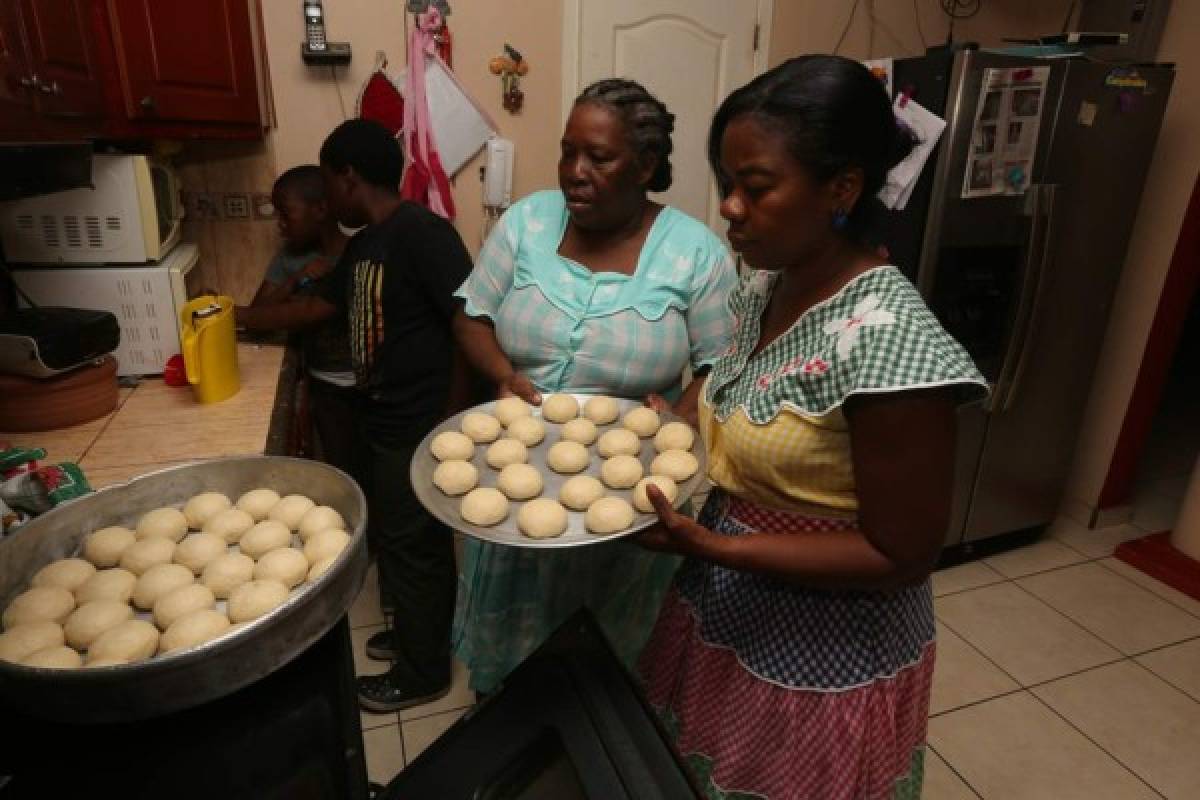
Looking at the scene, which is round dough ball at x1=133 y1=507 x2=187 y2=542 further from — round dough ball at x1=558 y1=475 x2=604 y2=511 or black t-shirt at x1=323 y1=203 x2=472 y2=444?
black t-shirt at x1=323 y1=203 x2=472 y2=444

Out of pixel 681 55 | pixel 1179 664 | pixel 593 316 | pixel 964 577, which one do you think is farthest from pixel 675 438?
pixel 681 55

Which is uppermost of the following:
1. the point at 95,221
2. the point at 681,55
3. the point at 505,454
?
the point at 681,55

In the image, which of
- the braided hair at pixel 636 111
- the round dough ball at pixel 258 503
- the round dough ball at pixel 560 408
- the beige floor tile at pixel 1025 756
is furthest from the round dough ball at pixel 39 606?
the beige floor tile at pixel 1025 756

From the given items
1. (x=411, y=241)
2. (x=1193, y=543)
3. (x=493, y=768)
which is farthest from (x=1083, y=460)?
(x=493, y=768)

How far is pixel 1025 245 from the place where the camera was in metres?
2.42

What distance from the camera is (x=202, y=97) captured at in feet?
6.79

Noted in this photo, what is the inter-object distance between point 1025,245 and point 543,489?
1970 mm

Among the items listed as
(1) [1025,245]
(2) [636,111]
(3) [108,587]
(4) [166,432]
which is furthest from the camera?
(1) [1025,245]

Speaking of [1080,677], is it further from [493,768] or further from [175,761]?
[175,761]

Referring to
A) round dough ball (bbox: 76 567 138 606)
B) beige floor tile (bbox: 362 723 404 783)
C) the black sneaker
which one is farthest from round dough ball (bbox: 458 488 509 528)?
the black sneaker

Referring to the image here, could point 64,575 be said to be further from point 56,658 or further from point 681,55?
point 681,55

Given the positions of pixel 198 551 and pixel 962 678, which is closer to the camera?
pixel 198 551

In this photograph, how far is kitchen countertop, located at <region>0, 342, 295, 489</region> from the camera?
58.5 inches

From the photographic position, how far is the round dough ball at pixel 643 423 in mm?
1391
